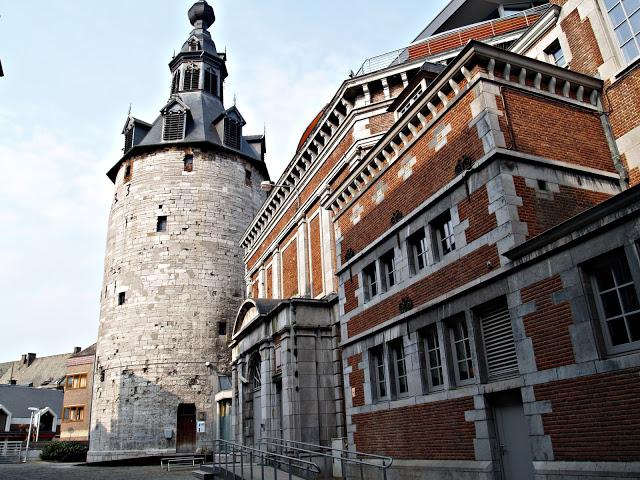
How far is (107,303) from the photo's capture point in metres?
32.2

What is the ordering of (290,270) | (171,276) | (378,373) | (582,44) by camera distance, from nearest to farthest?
(582,44), (378,373), (290,270), (171,276)

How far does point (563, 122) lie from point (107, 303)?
2882 centimetres

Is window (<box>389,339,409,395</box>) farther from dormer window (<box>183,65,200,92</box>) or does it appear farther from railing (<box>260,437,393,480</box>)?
dormer window (<box>183,65,200,92</box>)

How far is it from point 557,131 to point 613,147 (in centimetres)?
155

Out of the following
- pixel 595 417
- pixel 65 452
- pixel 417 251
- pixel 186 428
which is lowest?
pixel 65 452

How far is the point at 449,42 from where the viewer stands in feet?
59.6

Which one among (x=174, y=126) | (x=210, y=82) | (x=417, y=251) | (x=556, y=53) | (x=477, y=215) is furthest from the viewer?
(x=210, y=82)

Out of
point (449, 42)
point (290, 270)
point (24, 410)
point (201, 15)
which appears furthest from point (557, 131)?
point (24, 410)

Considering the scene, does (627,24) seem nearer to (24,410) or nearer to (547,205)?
(547,205)

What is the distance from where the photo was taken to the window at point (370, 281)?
1298cm

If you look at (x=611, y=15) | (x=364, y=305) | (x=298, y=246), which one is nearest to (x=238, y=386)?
(x=298, y=246)

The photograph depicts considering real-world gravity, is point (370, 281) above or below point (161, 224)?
below

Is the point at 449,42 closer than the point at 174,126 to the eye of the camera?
Yes

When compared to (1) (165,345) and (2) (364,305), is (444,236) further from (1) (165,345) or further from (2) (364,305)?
(1) (165,345)
